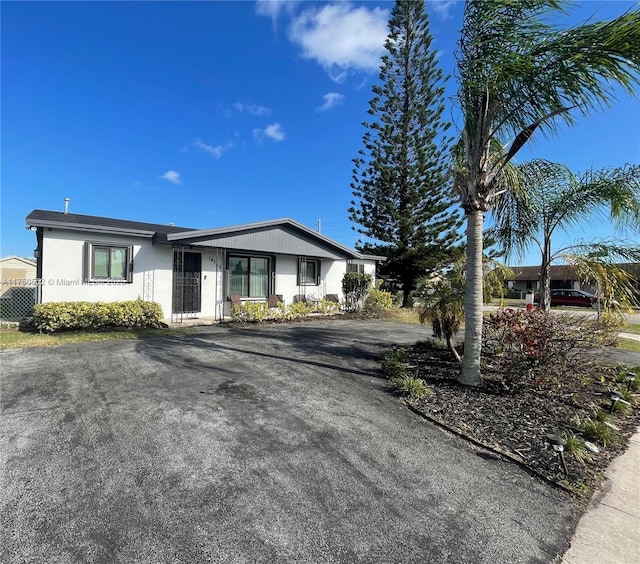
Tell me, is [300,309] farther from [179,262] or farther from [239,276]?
[179,262]

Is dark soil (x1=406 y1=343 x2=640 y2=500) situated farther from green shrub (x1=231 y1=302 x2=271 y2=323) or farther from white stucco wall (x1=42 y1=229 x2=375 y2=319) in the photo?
white stucco wall (x1=42 y1=229 x2=375 y2=319)

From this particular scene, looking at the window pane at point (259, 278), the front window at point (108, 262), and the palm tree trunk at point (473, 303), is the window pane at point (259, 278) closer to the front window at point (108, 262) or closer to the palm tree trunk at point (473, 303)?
the front window at point (108, 262)

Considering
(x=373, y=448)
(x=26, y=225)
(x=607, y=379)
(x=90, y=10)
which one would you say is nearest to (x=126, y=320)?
(x=26, y=225)

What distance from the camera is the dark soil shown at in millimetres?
3146

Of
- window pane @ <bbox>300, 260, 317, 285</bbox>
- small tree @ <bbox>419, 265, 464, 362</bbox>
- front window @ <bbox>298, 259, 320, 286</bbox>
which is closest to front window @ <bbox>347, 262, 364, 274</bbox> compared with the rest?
front window @ <bbox>298, 259, 320, 286</bbox>

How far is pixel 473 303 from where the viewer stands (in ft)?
16.1

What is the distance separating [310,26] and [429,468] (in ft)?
34.8

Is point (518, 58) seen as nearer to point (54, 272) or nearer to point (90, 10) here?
point (90, 10)

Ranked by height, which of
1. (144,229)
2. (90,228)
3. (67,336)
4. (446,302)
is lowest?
(67,336)

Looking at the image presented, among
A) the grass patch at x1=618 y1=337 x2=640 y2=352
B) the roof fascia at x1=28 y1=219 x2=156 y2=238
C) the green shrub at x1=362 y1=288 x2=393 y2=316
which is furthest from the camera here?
the green shrub at x1=362 y1=288 x2=393 y2=316

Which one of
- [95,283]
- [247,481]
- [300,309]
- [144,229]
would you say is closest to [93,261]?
[95,283]

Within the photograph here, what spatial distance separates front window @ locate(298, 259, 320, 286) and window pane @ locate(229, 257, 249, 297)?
250 centimetres

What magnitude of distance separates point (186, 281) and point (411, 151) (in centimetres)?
1655

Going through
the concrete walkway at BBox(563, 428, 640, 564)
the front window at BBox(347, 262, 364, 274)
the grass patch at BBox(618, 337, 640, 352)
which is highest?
the front window at BBox(347, 262, 364, 274)
